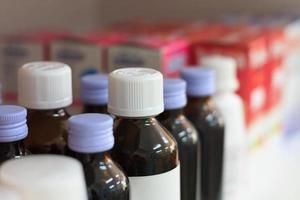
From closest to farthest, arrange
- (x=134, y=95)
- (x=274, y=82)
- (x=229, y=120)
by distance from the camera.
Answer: (x=134, y=95)
(x=229, y=120)
(x=274, y=82)

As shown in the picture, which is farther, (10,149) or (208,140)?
(208,140)

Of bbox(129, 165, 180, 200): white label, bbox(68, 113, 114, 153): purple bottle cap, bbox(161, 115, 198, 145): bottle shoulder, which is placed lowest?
bbox(129, 165, 180, 200): white label

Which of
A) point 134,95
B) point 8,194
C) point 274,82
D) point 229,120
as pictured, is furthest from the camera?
point 274,82

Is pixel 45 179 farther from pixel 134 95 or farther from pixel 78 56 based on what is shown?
pixel 78 56

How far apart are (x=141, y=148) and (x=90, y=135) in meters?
0.07

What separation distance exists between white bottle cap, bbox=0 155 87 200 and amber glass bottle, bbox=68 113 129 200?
0.04 meters

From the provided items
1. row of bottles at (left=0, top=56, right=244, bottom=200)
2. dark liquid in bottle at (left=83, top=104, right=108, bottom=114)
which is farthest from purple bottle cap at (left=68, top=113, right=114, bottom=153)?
dark liquid in bottle at (left=83, top=104, right=108, bottom=114)

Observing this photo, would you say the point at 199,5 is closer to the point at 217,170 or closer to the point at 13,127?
the point at 217,170

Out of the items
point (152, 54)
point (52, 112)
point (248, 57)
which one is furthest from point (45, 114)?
point (248, 57)

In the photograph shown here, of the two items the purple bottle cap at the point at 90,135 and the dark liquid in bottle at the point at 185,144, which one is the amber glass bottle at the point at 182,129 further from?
the purple bottle cap at the point at 90,135

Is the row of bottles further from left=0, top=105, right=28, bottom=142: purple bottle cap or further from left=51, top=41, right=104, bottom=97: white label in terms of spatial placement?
left=51, top=41, right=104, bottom=97: white label

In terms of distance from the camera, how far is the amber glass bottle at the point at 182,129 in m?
0.62

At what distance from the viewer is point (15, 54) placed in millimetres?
854

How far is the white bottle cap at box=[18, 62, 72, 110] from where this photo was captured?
550 mm
